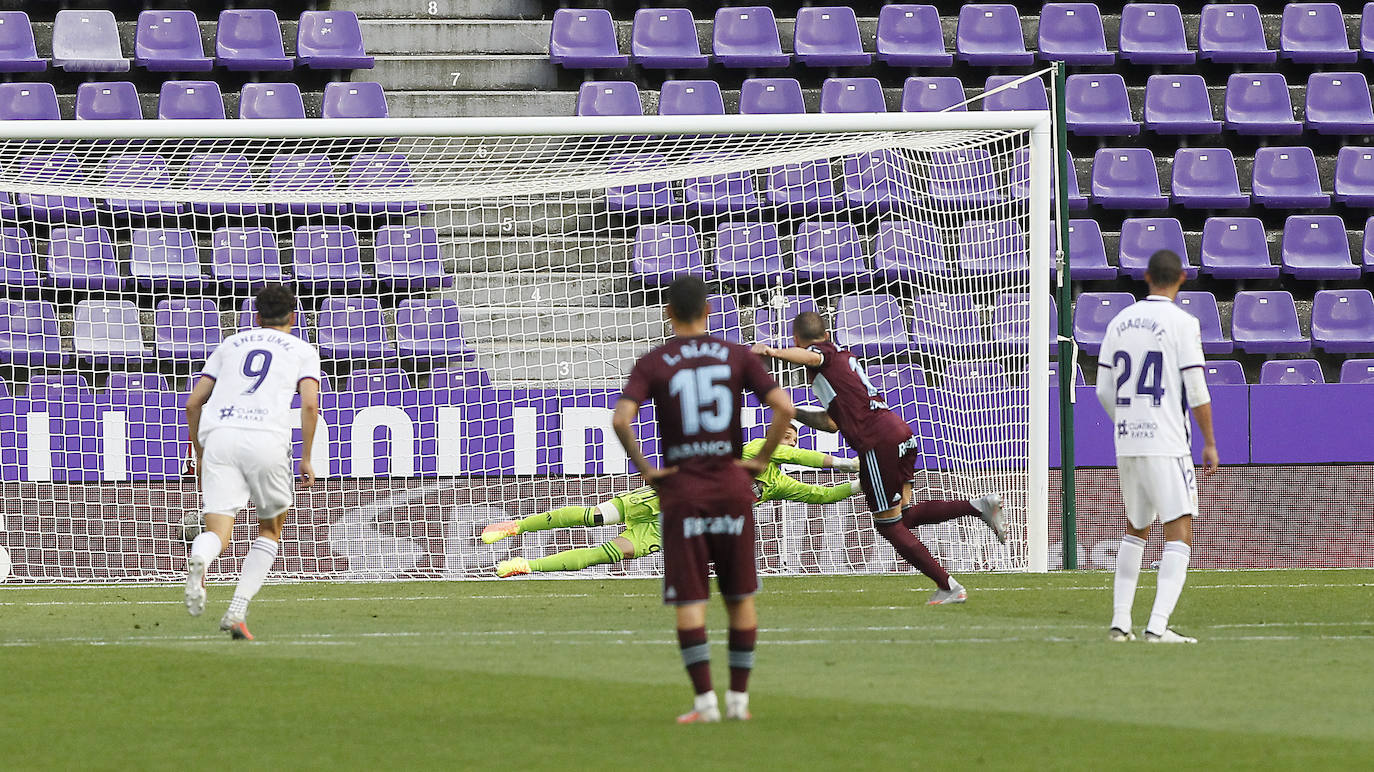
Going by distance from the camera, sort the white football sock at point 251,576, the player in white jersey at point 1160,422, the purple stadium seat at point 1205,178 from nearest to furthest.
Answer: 1. the player in white jersey at point 1160,422
2. the white football sock at point 251,576
3. the purple stadium seat at point 1205,178

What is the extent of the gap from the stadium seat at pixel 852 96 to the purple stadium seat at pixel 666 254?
300 cm

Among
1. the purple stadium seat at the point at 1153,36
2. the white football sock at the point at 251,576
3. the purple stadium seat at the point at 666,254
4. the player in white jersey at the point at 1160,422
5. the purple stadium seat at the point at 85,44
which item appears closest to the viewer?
the player in white jersey at the point at 1160,422

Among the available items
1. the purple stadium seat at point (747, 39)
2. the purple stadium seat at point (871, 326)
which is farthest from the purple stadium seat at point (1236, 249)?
the purple stadium seat at point (747, 39)

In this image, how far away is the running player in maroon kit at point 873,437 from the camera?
10430mm

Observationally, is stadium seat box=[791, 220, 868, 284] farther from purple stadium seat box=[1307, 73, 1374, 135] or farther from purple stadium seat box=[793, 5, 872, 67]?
purple stadium seat box=[1307, 73, 1374, 135]

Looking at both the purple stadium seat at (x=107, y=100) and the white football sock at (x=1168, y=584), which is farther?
the purple stadium seat at (x=107, y=100)

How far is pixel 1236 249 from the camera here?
17422mm

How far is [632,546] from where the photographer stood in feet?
38.4

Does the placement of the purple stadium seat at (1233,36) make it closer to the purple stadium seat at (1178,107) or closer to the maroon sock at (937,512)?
the purple stadium seat at (1178,107)

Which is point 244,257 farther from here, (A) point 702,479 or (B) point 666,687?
(A) point 702,479

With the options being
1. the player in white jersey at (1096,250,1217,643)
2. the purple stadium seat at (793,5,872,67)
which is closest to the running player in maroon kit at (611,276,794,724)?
the player in white jersey at (1096,250,1217,643)

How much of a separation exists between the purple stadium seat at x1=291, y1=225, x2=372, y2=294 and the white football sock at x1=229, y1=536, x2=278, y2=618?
19.5 ft

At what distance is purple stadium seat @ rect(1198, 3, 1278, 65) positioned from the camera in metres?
18.5

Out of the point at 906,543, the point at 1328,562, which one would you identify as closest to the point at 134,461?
the point at 906,543
